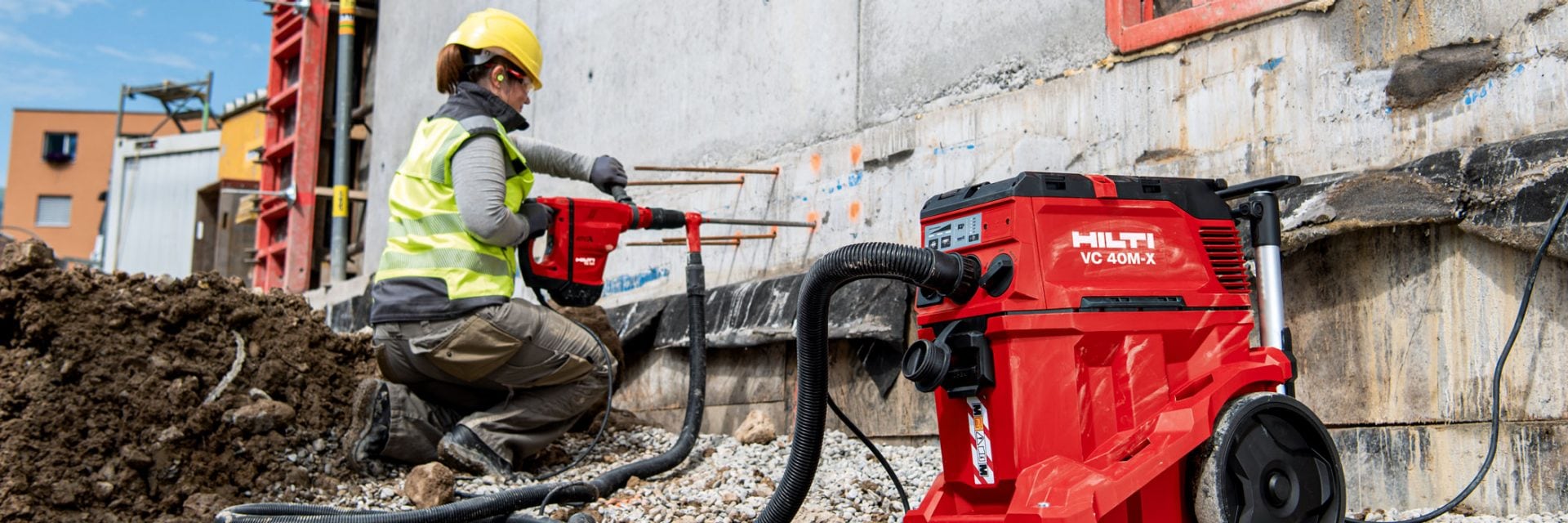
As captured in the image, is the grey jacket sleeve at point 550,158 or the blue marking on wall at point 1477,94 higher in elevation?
the grey jacket sleeve at point 550,158

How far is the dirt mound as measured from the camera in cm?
393

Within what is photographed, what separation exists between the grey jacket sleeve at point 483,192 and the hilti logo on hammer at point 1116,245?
2.05m

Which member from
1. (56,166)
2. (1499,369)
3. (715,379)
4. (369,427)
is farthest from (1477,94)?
(56,166)

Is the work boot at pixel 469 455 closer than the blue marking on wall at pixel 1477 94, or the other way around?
the blue marking on wall at pixel 1477 94

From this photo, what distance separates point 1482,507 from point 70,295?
4356 mm

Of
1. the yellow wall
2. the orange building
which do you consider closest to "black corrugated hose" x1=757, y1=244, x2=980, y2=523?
the yellow wall

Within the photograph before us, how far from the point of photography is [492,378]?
4.29 metres

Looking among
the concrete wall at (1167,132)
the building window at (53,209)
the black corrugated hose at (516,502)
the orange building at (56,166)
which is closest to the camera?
the concrete wall at (1167,132)

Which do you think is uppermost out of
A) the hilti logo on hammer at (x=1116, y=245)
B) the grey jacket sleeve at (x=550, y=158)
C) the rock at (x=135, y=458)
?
the grey jacket sleeve at (x=550, y=158)

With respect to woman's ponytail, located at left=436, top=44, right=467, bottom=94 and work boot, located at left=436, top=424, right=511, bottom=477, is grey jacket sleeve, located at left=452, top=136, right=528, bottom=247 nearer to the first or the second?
woman's ponytail, located at left=436, top=44, right=467, bottom=94

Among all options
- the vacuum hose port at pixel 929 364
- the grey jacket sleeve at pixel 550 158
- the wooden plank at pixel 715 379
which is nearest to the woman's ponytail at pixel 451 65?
the grey jacket sleeve at pixel 550 158

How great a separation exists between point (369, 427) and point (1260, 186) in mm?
3008

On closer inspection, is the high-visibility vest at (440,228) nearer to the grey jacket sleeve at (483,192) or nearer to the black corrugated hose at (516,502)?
the grey jacket sleeve at (483,192)

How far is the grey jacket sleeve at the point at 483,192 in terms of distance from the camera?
3.97 metres
